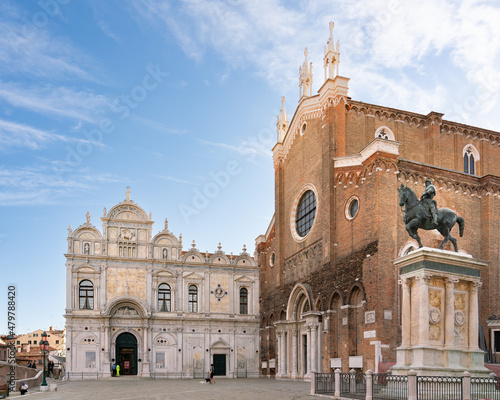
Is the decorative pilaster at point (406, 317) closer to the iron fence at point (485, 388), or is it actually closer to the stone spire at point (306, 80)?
the iron fence at point (485, 388)

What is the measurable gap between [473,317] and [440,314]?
49.4 inches

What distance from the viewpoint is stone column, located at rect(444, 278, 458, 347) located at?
53.3 ft

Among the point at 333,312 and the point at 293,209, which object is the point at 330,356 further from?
the point at 293,209

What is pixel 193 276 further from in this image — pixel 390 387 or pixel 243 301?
pixel 390 387

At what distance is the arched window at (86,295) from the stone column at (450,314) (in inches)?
1062

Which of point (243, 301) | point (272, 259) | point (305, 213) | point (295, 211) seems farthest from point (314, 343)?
point (243, 301)

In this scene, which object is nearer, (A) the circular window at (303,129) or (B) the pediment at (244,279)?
(A) the circular window at (303,129)

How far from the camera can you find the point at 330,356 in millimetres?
27203

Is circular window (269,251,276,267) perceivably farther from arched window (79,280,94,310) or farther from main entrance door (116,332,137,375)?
arched window (79,280,94,310)

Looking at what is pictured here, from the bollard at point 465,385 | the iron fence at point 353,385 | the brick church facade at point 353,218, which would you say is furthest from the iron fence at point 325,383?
the bollard at point 465,385

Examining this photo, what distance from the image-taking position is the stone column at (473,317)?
1667 cm

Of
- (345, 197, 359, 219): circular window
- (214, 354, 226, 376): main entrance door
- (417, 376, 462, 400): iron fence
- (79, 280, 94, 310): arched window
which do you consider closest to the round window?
(345, 197, 359, 219): circular window

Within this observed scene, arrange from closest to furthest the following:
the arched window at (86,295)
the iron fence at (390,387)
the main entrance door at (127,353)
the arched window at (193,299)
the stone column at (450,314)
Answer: the iron fence at (390,387)
the stone column at (450,314)
the arched window at (86,295)
the main entrance door at (127,353)
the arched window at (193,299)

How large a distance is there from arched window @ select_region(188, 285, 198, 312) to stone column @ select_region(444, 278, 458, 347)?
85.0 feet
